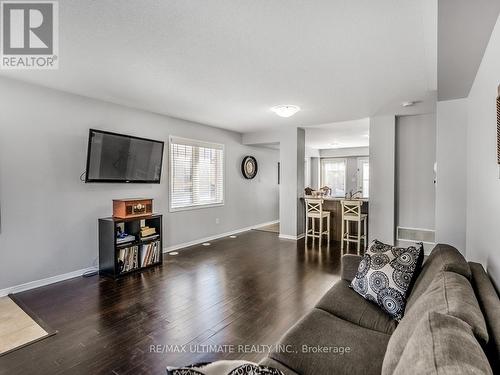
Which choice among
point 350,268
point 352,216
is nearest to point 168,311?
point 350,268

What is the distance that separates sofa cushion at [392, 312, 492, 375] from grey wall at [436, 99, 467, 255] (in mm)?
2989

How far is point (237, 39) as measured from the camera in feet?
7.25

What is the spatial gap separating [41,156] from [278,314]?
11.0 ft

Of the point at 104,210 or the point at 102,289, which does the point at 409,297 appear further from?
the point at 104,210

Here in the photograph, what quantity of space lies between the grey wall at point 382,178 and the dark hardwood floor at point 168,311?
1183 mm

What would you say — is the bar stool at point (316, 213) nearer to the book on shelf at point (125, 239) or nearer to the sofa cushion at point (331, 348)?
the book on shelf at point (125, 239)

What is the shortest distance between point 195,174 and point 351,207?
3155 millimetres

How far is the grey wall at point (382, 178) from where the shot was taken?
4.68 m

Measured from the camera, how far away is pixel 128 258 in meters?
3.68

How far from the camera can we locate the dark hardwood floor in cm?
195

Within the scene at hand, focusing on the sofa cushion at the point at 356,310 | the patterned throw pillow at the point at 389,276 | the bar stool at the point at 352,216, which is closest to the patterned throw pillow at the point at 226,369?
the sofa cushion at the point at 356,310

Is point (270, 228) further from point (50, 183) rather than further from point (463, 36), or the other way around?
point (463, 36)

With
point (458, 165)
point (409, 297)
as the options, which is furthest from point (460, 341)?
point (458, 165)

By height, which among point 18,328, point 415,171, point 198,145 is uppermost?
point 198,145
